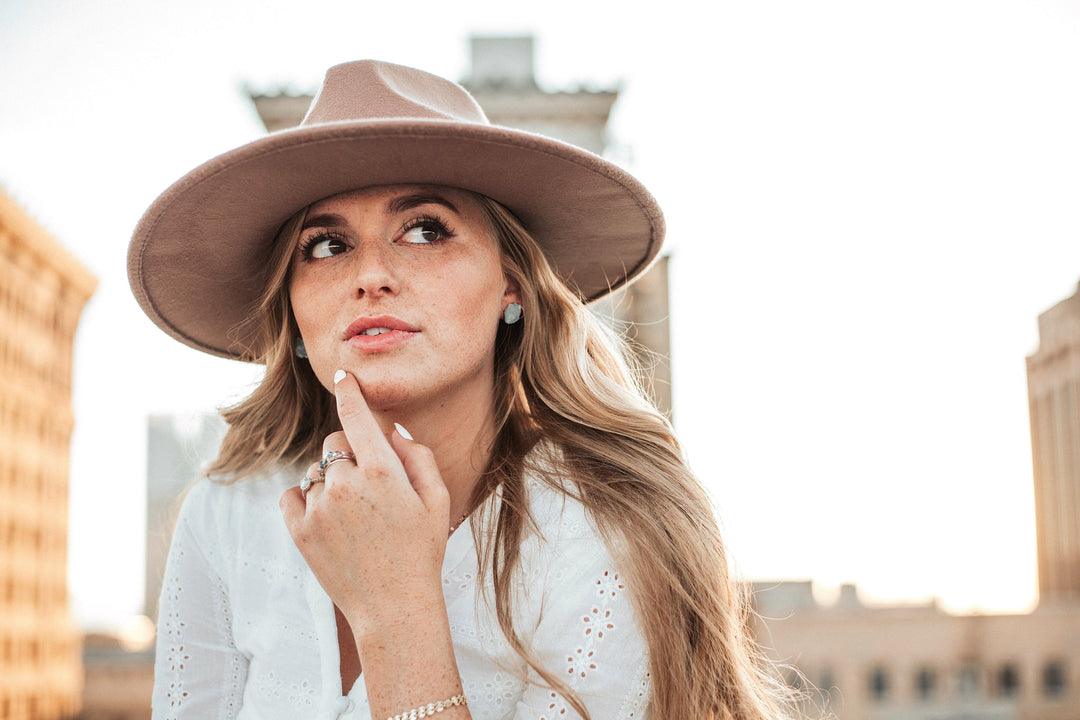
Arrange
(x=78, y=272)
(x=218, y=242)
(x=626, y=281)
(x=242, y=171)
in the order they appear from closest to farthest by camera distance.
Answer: (x=242, y=171) → (x=218, y=242) → (x=626, y=281) → (x=78, y=272)

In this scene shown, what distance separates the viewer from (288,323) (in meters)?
2.34

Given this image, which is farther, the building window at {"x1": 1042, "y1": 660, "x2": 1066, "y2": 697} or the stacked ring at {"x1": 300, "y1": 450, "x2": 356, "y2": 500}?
the building window at {"x1": 1042, "y1": 660, "x2": 1066, "y2": 697}

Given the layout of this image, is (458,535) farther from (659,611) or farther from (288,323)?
(288,323)

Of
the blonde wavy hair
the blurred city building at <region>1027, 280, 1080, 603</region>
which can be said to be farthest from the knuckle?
the blurred city building at <region>1027, 280, 1080, 603</region>

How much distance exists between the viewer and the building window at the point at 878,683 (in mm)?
41625

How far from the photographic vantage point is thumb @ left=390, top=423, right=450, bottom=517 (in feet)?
5.51

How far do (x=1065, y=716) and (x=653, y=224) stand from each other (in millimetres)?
51224

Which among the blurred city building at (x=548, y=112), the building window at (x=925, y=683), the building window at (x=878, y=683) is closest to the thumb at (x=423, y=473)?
the blurred city building at (x=548, y=112)

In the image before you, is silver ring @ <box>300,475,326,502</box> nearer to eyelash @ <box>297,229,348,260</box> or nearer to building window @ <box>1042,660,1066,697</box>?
eyelash @ <box>297,229,348,260</box>

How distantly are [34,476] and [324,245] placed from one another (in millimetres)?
63258

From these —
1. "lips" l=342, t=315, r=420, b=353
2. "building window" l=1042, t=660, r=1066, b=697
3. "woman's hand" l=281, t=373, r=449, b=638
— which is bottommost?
"building window" l=1042, t=660, r=1066, b=697

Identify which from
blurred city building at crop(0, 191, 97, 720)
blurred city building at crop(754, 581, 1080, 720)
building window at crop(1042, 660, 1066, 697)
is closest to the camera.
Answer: blurred city building at crop(754, 581, 1080, 720)

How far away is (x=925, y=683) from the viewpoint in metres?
42.7

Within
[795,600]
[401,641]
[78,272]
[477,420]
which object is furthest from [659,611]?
[78,272]
